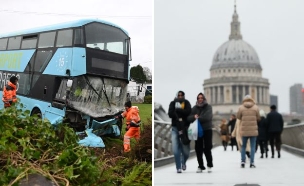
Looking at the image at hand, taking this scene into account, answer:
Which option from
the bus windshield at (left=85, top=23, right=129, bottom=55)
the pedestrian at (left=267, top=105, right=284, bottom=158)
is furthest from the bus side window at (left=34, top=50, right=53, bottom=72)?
the pedestrian at (left=267, top=105, right=284, bottom=158)

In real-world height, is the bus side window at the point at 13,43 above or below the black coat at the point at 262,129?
above

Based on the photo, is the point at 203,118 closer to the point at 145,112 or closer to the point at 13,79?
the point at 145,112

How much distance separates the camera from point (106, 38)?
4492 mm

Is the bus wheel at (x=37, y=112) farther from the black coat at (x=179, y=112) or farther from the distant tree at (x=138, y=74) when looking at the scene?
the black coat at (x=179, y=112)

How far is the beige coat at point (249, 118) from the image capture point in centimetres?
705

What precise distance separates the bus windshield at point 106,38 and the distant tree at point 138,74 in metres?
0.17

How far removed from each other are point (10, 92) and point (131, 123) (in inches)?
43.2

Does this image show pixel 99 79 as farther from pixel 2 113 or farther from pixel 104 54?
pixel 2 113

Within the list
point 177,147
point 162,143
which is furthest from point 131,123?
point 162,143

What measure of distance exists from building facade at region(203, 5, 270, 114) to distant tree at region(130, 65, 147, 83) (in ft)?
184

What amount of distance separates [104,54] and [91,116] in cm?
51

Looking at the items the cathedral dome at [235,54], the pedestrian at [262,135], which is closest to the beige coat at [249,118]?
the pedestrian at [262,135]

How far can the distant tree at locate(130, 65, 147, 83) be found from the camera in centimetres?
435

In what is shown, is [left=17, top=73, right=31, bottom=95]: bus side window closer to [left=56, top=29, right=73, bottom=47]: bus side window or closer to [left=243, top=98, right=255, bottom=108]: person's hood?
[left=56, top=29, right=73, bottom=47]: bus side window
